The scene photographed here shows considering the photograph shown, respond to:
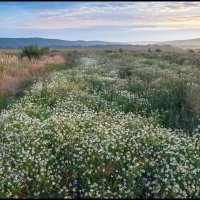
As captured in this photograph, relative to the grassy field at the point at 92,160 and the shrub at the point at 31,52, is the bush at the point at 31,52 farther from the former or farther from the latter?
the grassy field at the point at 92,160

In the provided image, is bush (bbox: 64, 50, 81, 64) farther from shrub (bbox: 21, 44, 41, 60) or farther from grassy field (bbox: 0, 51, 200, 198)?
grassy field (bbox: 0, 51, 200, 198)

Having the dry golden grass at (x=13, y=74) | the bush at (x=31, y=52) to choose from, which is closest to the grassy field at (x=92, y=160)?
the dry golden grass at (x=13, y=74)

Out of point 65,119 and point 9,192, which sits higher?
point 65,119

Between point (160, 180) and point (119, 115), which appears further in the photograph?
point (119, 115)

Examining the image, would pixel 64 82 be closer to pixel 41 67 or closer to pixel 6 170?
pixel 6 170

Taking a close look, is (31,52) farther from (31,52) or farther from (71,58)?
(71,58)

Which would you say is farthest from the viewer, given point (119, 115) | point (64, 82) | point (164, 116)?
point (64, 82)

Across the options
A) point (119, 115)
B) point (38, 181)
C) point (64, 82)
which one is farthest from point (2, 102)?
point (38, 181)

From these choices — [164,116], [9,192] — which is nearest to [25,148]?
[9,192]

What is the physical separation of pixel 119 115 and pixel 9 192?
3959 millimetres

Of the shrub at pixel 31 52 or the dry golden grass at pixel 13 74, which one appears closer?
the dry golden grass at pixel 13 74

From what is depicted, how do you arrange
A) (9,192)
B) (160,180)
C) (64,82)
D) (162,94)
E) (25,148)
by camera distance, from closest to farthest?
(9,192), (160,180), (25,148), (162,94), (64,82)

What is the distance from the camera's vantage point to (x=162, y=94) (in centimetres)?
1152

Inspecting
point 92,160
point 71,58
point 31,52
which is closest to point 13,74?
point 31,52
